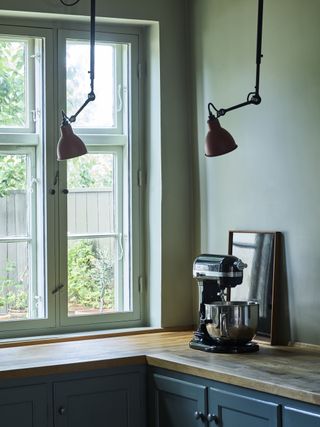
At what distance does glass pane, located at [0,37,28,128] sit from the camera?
4305 millimetres

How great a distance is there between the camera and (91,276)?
4.48 metres

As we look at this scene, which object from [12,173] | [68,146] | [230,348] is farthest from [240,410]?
[12,173]

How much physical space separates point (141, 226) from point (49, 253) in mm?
567

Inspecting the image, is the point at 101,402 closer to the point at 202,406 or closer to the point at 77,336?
the point at 202,406

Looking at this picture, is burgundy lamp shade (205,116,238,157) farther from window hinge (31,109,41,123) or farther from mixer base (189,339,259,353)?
window hinge (31,109,41,123)

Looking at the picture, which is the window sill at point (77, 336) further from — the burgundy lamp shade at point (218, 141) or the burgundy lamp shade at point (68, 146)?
the burgundy lamp shade at point (218, 141)

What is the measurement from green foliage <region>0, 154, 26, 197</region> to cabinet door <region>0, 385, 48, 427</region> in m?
1.21

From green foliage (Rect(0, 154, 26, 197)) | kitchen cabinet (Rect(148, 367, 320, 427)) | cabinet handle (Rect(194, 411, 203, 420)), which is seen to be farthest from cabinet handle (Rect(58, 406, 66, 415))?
green foliage (Rect(0, 154, 26, 197))

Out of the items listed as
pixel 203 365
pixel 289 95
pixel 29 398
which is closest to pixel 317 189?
pixel 289 95

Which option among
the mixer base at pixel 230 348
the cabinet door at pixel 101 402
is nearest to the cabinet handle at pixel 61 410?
the cabinet door at pixel 101 402

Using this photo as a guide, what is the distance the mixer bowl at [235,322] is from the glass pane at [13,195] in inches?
48.7

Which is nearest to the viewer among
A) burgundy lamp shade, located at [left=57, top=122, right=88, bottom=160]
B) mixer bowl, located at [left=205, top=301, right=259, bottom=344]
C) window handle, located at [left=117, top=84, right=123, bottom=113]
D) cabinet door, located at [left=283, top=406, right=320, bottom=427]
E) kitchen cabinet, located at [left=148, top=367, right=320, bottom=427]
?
cabinet door, located at [left=283, top=406, right=320, bottom=427]

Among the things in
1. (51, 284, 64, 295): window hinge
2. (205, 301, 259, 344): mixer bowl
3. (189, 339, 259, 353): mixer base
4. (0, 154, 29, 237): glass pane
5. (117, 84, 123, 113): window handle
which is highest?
(117, 84, 123, 113): window handle

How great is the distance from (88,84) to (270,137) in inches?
44.5
